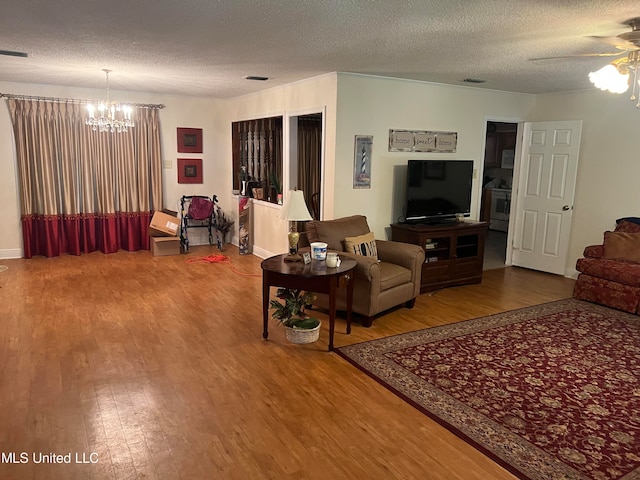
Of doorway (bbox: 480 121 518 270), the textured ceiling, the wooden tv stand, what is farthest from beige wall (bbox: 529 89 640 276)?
doorway (bbox: 480 121 518 270)

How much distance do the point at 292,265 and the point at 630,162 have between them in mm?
4290

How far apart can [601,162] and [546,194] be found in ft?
2.45

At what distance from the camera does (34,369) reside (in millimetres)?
3279

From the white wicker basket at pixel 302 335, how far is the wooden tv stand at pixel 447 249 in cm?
182

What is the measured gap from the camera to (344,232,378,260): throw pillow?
173 inches

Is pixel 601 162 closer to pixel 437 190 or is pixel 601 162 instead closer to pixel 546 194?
pixel 546 194

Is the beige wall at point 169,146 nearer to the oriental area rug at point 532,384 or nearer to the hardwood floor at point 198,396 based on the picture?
the hardwood floor at point 198,396

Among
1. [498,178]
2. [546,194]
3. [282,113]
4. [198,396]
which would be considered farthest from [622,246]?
[498,178]

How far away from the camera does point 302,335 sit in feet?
12.3

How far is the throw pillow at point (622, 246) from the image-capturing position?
492cm

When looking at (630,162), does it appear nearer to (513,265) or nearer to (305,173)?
(513,265)

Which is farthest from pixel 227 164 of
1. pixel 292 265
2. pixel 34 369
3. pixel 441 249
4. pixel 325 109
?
pixel 34 369

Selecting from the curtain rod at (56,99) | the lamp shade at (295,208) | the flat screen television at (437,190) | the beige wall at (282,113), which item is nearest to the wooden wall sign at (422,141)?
the flat screen television at (437,190)

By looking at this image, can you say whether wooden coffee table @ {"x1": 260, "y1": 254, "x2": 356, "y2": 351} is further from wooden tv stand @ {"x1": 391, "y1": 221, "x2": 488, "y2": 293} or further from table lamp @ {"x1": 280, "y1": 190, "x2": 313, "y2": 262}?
wooden tv stand @ {"x1": 391, "y1": 221, "x2": 488, "y2": 293}
